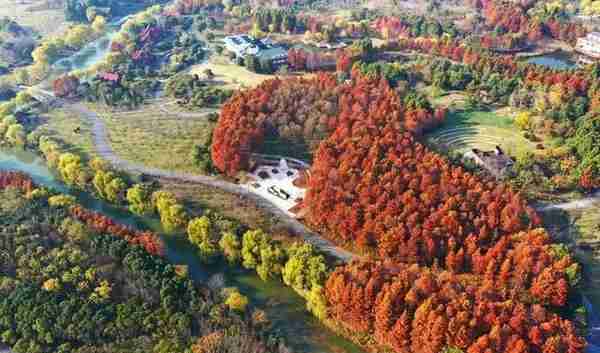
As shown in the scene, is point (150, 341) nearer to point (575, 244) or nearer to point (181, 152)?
→ point (181, 152)

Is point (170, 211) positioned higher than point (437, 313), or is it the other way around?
point (170, 211)

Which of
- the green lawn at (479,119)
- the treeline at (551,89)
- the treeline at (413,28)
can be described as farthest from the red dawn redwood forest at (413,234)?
the treeline at (413,28)

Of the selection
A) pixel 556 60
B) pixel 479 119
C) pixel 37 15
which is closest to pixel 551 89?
pixel 479 119

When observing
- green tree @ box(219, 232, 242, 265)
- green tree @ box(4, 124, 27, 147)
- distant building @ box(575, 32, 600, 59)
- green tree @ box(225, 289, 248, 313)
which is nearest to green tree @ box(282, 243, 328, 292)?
green tree @ box(225, 289, 248, 313)

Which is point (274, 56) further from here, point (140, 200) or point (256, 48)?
point (140, 200)

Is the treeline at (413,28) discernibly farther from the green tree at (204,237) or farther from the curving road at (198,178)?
the green tree at (204,237)

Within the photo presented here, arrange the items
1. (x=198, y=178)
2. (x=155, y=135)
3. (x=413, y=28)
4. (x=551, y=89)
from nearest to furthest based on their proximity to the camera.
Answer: (x=198, y=178) < (x=155, y=135) < (x=551, y=89) < (x=413, y=28)

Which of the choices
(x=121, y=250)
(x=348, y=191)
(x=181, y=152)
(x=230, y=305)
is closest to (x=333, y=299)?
(x=230, y=305)

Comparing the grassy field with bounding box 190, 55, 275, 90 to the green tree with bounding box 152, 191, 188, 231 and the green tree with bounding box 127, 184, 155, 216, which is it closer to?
the green tree with bounding box 127, 184, 155, 216
